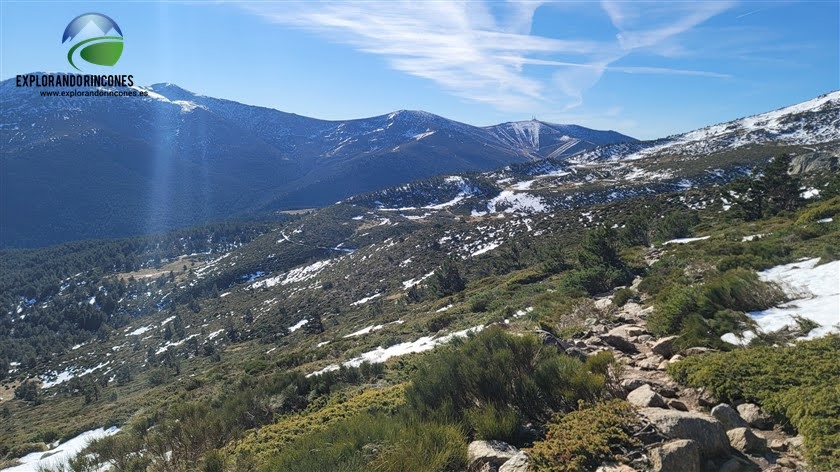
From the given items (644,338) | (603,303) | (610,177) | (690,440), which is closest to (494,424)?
(690,440)

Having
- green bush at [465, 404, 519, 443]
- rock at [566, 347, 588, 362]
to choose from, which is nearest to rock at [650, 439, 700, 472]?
green bush at [465, 404, 519, 443]

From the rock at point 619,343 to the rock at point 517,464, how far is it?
508cm

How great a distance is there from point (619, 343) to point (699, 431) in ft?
14.6

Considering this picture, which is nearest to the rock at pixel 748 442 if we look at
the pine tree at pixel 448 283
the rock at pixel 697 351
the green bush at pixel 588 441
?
the green bush at pixel 588 441

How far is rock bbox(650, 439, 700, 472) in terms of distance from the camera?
411 centimetres

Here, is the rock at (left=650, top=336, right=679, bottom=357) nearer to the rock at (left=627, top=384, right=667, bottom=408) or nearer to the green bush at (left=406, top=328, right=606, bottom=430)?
the green bush at (left=406, top=328, right=606, bottom=430)

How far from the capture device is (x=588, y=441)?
4.61 metres

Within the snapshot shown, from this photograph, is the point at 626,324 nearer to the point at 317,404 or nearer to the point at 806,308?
the point at 806,308

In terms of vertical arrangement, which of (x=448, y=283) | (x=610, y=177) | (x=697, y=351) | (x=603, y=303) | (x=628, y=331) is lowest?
(x=448, y=283)

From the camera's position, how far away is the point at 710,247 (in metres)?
17.0

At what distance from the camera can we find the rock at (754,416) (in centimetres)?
506

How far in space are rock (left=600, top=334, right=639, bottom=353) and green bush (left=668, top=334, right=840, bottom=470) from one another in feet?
7.04

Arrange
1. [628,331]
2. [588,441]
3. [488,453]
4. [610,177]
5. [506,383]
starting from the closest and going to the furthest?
[588,441] → [488,453] → [506,383] → [628,331] → [610,177]

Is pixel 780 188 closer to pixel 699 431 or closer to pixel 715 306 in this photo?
pixel 715 306
